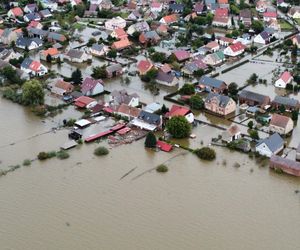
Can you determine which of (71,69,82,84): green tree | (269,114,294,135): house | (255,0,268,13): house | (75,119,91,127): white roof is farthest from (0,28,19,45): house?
(255,0,268,13): house

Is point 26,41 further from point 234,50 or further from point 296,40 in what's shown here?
point 296,40

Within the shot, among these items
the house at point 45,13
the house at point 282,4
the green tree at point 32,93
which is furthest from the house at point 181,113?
the house at point 282,4

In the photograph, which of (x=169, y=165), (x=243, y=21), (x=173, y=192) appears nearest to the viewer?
(x=173, y=192)

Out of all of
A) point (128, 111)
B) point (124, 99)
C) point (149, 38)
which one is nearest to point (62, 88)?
point (124, 99)

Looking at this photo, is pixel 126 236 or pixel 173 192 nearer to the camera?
pixel 126 236

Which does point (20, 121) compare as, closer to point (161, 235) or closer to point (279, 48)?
point (161, 235)

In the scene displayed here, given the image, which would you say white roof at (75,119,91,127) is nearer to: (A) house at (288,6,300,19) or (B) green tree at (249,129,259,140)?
(B) green tree at (249,129,259,140)

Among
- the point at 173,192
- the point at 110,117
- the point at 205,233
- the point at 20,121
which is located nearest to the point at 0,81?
the point at 20,121
